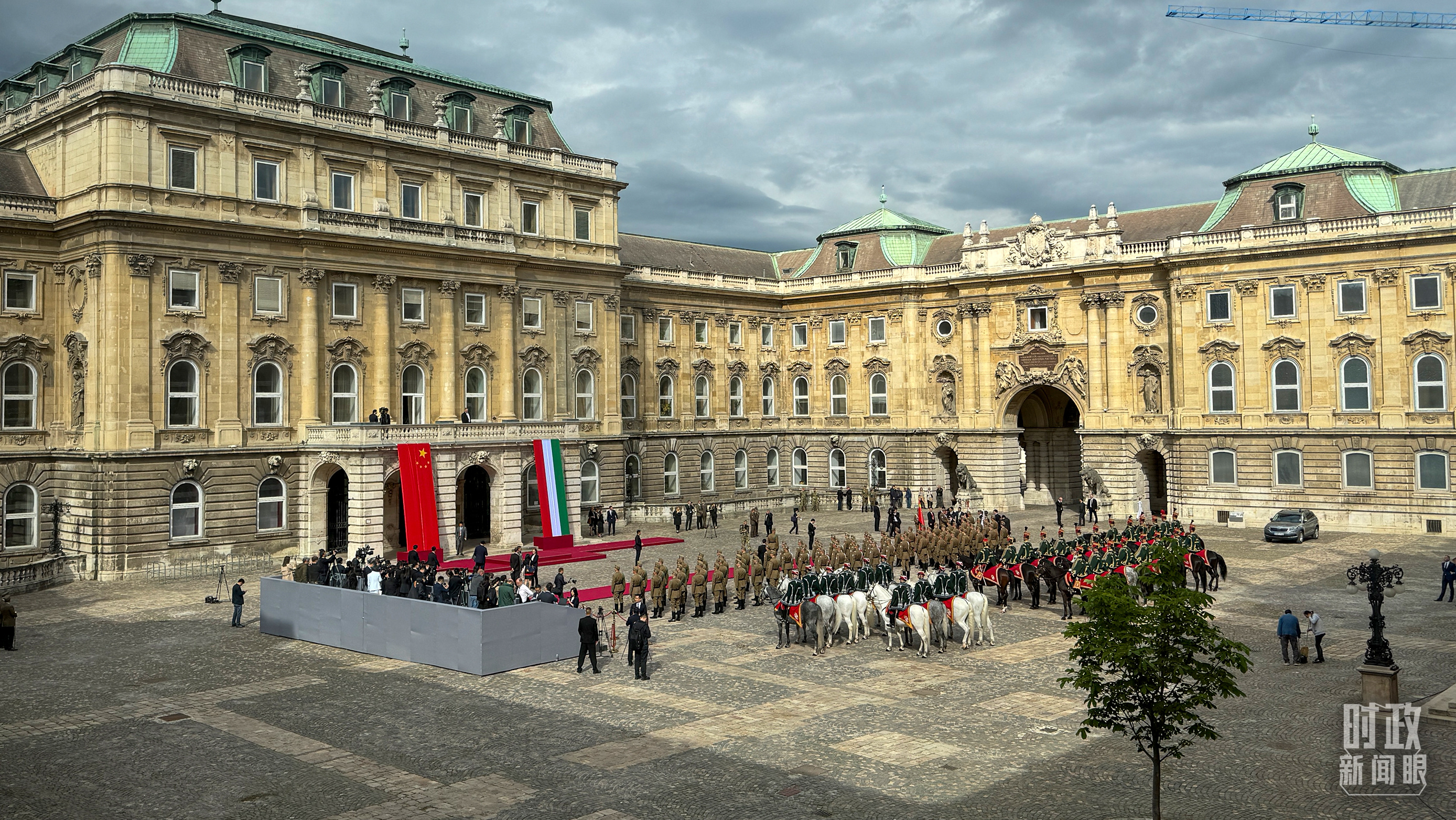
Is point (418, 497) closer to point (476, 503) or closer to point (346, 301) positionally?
point (476, 503)

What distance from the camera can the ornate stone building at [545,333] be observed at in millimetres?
41875

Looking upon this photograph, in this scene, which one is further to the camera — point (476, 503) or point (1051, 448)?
point (1051, 448)

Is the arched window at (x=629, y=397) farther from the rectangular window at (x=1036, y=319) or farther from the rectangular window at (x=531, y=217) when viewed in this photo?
the rectangular window at (x=1036, y=319)

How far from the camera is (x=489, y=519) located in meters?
50.8

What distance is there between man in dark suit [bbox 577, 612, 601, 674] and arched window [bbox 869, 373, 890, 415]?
44737 millimetres

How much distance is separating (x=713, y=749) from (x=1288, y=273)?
149 feet

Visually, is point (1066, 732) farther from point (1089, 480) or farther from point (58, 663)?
point (1089, 480)

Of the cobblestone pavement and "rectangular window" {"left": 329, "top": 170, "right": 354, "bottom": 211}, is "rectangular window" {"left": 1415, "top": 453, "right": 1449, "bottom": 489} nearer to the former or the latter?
the cobblestone pavement

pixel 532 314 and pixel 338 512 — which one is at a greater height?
pixel 532 314

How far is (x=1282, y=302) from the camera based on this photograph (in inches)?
2094

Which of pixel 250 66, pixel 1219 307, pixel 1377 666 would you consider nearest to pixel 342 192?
pixel 250 66

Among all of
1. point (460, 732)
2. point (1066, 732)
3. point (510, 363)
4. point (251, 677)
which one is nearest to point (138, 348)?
point (510, 363)

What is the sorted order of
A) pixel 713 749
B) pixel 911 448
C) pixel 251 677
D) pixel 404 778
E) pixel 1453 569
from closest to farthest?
1. pixel 404 778
2. pixel 713 749
3. pixel 251 677
4. pixel 1453 569
5. pixel 911 448

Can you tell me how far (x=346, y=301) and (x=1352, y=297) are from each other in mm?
46051
